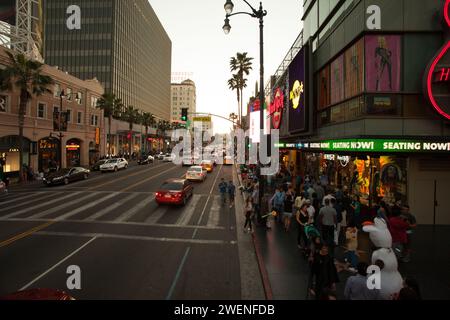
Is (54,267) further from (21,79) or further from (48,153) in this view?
(48,153)

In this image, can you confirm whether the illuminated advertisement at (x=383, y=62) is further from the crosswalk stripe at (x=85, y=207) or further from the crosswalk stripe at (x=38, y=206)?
the crosswalk stripe at (x=38, y=206)

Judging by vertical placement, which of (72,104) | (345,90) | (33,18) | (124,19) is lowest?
(345,90)

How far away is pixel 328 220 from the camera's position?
32.5ft

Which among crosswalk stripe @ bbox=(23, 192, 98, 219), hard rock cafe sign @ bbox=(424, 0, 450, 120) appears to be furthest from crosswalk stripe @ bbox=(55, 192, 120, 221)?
hard rock cafe sign @ bbox=(424, 0, 450, 120)

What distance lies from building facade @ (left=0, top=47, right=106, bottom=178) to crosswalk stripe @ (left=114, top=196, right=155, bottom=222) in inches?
766

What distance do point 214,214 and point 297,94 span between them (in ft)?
37.1

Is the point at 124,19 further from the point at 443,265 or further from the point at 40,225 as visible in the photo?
the point at 443,265

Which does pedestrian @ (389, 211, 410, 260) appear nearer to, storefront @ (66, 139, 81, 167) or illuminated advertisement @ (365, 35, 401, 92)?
illuminated advertisement @ (365, 35, 401, 92)

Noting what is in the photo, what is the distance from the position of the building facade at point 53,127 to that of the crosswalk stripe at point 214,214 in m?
23.3

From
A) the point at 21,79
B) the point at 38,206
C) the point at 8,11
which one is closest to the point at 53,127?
the point at 21,79

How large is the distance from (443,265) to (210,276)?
6976 mm

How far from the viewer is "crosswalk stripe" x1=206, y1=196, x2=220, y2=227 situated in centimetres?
1422

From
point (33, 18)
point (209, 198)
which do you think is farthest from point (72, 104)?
point (209, 198)
